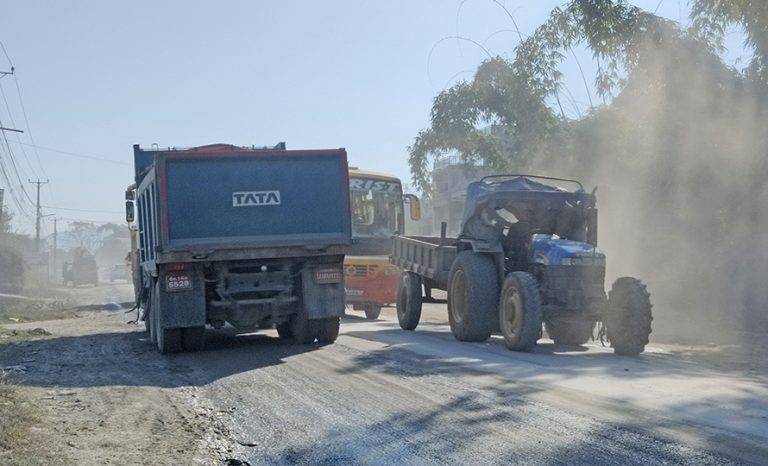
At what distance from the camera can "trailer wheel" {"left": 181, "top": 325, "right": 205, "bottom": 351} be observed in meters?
14.1

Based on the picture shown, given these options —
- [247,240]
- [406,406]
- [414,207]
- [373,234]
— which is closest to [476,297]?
[247,240]

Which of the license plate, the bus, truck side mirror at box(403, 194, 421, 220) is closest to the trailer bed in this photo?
truck side mirror at box(403, 194, 421, 220)

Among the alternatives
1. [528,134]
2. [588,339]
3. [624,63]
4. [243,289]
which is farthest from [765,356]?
[528,134]

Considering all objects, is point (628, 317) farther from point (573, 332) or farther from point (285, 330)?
point (285, 330)

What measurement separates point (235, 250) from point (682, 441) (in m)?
8.14

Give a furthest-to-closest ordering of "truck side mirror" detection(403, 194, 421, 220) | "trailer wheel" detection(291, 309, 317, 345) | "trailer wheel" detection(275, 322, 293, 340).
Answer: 1. "truck side mirror" detection(403, 194, 421, 220)
2. "trailer wheel" detection(275, 322, 293, 340)
3. "trailer wheel" detection(291, 309, 317, 345)

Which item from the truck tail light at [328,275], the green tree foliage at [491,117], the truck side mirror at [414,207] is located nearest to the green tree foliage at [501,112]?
the green tree foliage at [491,117]

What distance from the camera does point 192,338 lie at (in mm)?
14219

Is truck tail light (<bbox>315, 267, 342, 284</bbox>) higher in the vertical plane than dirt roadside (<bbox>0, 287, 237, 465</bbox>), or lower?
higher

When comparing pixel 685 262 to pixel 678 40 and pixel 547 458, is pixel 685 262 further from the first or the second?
pixel 547 458

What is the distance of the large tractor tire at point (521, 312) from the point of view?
12586 mm

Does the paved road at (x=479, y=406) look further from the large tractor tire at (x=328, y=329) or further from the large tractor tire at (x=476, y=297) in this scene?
the large tractor tire at (x=328, y=329)

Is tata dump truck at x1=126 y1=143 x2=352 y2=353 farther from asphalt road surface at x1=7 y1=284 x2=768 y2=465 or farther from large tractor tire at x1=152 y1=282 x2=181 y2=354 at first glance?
asphalt road surface at x1=7 y1=284 x2=768 y2=465

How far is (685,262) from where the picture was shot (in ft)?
81.9
